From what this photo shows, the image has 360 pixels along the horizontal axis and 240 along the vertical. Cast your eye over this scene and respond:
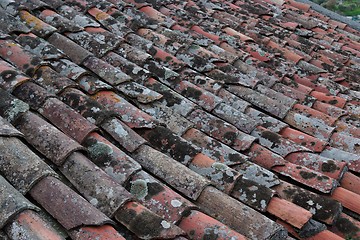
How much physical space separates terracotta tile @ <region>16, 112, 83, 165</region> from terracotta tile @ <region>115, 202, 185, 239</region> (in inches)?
20.4

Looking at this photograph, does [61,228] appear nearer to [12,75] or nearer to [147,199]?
[147,199]

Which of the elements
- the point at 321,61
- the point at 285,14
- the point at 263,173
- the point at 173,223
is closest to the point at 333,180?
the point at 263,173

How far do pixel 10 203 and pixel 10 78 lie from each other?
1.30m

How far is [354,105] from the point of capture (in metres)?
4.65

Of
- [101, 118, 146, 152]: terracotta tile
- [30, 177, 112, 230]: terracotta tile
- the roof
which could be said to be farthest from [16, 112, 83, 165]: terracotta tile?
[101, 118, 146, 152]: terracotta tile

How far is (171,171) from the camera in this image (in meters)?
2.85

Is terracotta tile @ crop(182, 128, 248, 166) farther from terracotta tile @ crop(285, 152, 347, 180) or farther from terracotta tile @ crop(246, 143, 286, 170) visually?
terracotta tile @ crop(285, 152, 347, 180)

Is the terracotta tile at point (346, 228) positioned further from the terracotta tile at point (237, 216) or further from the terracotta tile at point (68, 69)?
the terracotta tile at point (68, 69)

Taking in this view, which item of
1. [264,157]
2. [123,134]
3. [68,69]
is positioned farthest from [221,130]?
[68,69]

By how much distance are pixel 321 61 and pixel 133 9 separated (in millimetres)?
2592

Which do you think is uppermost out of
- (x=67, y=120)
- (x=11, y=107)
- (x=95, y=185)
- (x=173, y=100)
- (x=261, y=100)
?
(x=11, y=107)

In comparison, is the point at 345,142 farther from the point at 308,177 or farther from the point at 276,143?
the point at 308,177

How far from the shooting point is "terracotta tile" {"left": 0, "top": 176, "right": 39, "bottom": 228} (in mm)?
2018

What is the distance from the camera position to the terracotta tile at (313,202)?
9.71 ft
